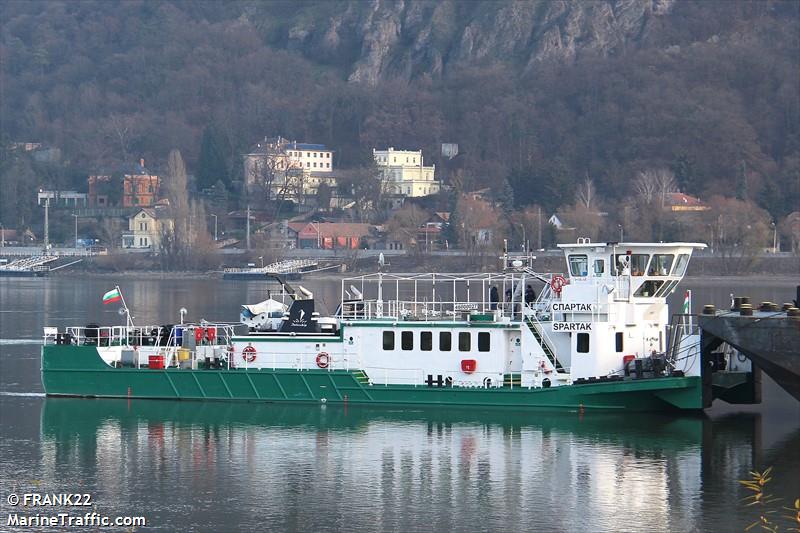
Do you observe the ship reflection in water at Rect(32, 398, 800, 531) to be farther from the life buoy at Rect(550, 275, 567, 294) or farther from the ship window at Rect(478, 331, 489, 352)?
the life buoy at Rect(550, 275, 567, 294)

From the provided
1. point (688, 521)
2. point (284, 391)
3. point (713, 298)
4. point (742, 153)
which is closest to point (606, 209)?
point (742, 153)

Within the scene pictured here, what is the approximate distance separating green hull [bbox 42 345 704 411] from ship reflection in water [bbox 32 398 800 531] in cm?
34

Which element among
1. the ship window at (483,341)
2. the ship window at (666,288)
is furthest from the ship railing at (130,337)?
the ship window at (666,288)

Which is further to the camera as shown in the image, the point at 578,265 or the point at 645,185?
the point at 645,185

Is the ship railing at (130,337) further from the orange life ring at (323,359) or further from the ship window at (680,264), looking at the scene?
the ship window at (680,264)

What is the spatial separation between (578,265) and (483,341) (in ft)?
10.8

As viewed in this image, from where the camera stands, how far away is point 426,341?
40.2 metres

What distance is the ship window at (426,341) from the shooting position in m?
40.2

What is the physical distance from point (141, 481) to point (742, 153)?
147093mm

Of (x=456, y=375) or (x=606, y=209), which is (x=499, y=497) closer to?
(x=456, y=375)

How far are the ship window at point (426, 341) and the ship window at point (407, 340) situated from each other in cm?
25

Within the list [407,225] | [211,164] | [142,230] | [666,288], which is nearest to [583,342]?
[666,288]

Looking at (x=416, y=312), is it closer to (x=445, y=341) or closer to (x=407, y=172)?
(x=445, y=341)

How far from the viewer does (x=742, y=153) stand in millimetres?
172375
